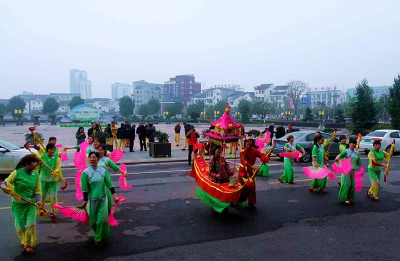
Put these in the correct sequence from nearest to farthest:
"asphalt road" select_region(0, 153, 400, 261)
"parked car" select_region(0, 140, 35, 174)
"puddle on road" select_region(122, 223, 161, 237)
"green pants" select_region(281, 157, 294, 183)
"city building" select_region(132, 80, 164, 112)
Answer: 1. "asphalt road" select_region(0, 153, 400, 261)
2. "puddle on road" select_region(122, 223, 161, 237)
3. "green pants" select_region(281, 157, 294, 183)
4. "parked car" select_region(0, 140, 35, 174)
5. "city building" select_region(132, 80, 164, 112)

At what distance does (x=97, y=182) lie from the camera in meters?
5.38

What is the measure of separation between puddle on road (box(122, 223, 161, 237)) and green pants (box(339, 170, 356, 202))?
484 cm

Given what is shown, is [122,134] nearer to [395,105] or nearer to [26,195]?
[26,195]

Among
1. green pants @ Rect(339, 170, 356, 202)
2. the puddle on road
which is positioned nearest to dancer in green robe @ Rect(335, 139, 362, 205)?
green pants @ Rect(339, 170, 356, 202)

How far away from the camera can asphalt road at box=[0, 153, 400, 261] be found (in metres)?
5.32

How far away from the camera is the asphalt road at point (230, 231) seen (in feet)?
17.5

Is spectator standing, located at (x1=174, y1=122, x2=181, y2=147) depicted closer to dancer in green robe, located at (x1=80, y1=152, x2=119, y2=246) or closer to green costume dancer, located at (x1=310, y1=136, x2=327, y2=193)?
green costume dancer, located at (x1=310, y1=136, x2=327, y2=193)

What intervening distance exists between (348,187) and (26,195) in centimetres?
722

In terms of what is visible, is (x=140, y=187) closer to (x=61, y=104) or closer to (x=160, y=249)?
(x=160, y=249)

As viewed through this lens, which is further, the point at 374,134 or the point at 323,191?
the point at 374,134

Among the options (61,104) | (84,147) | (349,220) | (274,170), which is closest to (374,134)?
(274,170)

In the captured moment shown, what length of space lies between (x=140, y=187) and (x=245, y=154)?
13.0ft

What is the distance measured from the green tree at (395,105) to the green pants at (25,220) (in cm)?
3028

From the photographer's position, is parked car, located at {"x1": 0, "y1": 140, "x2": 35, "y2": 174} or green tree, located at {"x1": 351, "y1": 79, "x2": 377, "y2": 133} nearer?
parked car, located at {"x1": 0, "y1": 140, "x2": 35, "y2": 174}
